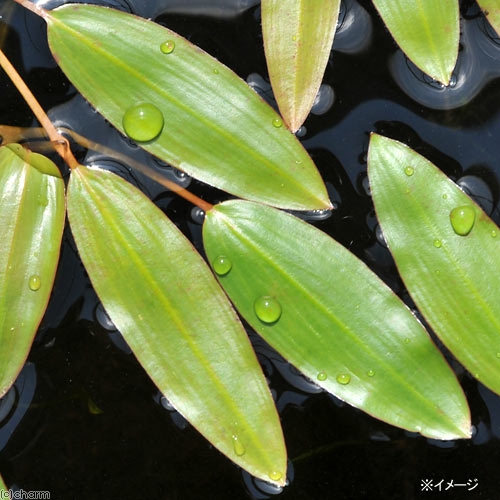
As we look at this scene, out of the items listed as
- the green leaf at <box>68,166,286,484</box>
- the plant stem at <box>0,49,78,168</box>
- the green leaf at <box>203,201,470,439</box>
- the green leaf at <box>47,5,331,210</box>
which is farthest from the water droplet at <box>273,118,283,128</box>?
the plant stem at <box>0,49,78,168</box>

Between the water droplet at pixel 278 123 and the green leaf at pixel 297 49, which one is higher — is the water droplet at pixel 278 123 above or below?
below

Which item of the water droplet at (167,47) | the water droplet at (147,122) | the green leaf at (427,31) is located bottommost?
the water droplet at (147,122)

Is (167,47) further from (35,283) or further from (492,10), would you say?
(492,10)

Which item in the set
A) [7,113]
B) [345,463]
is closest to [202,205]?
[7,113]

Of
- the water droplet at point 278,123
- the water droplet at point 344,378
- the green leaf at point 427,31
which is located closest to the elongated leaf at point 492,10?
the green leaf at point 427,31

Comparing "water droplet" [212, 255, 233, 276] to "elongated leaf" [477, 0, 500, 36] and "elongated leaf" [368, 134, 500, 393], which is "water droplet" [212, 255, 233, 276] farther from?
"elongated leaf" [477, 0, 500, 36]

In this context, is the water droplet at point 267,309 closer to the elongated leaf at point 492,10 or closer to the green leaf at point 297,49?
the green leaf at point 297,49

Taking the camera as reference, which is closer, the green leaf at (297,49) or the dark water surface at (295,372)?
the green leaf at (297,49)
